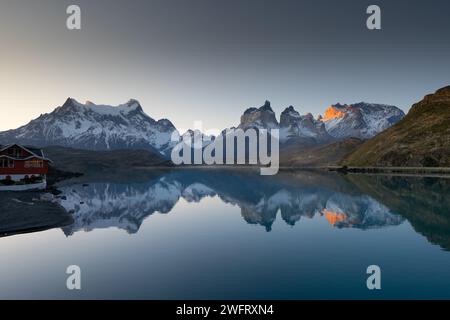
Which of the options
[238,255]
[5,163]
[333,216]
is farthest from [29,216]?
[333,216]

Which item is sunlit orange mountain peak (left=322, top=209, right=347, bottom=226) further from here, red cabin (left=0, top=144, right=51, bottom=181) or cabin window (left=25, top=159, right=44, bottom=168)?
cabin window (left=25, top=159, right=44, bottom=168)

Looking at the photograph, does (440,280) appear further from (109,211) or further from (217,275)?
(109,211)

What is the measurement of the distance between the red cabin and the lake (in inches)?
1229

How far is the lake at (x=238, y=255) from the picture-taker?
25.2m

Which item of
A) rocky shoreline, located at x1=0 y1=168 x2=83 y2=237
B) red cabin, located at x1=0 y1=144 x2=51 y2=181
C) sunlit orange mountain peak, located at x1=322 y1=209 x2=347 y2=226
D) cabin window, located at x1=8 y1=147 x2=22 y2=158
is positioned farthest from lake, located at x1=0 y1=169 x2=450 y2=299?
cabin window, located at x1=8 y1=147 x2=22 y2=158

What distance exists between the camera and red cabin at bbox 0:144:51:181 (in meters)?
84.1

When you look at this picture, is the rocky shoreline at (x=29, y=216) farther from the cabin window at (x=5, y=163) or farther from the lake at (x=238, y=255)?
the cabin window at (x=5, y=163)

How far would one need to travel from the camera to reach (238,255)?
35.6 m

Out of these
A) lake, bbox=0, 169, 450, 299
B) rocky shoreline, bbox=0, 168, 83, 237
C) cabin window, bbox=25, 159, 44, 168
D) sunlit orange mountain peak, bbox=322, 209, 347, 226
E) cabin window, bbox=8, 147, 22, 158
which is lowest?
lake, bbox=0, 169, 450, 299
